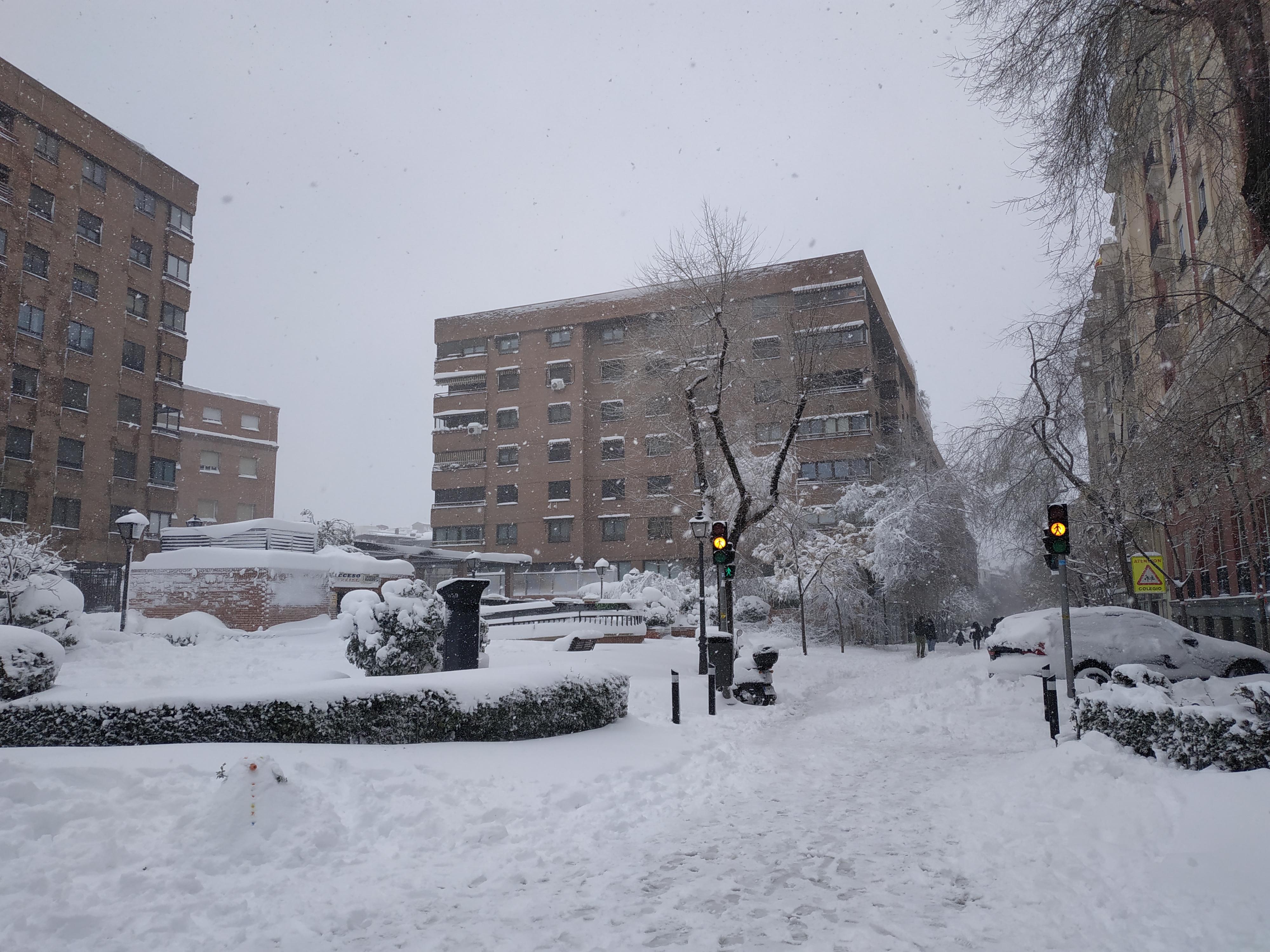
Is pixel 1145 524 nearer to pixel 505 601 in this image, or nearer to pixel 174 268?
pixel 505 601

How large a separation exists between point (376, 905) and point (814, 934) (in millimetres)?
2561

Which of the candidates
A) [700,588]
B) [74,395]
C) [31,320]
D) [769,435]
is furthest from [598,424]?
[700,588]

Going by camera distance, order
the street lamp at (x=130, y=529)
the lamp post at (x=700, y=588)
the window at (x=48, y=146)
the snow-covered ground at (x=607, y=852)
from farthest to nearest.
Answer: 1. the window at (x=48, y=146)
2. the street lamp at (x=130, y=529)
3. the lamp post at (x=700, y=588)
4. the snow-covered ground at (x=607, y=852)

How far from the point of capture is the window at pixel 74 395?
36.6m

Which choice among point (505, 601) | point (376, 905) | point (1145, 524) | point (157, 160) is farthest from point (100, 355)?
point (1145, 524)

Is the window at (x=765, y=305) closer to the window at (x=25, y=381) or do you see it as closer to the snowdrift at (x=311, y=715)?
the window at (x=25, y=381)

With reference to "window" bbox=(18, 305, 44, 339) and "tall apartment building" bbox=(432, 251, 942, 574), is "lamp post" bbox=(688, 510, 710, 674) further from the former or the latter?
"window" bbox=(18, 305, 44, 339)

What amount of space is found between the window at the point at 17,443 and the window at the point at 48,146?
1213cm

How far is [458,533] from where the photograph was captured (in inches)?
2282

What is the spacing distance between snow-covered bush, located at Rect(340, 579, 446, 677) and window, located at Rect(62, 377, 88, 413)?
3136 cm

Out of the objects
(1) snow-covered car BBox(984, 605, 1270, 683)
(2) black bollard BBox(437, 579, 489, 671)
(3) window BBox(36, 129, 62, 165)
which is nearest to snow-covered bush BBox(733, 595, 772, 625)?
(1) snow-covered car BBox(984, 605, 1270, 683)

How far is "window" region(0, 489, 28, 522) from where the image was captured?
110 feet

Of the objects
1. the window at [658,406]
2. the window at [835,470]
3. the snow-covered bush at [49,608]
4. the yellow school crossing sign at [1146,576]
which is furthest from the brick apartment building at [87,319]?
the yellow school crossing sign at [1146,576]

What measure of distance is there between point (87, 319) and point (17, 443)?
22.2 ft
